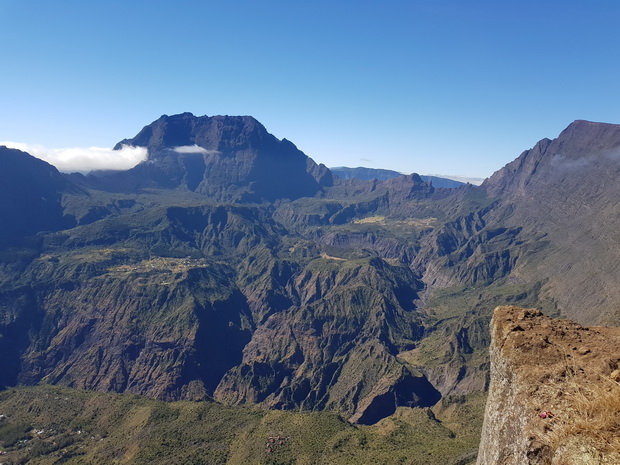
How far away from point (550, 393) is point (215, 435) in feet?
440

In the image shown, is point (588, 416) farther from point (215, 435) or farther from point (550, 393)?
point (215, 435)

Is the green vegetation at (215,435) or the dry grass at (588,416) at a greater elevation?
the dry grass at (588,416)

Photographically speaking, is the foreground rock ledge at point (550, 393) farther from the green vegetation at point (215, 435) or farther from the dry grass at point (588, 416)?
the green vegetation at point (215, 435)

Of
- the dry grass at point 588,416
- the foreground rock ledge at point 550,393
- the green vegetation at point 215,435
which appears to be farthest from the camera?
the green vegetation at point 215,435

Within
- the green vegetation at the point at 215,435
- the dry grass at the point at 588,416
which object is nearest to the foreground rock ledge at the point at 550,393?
the dry grass at the point at 588,416

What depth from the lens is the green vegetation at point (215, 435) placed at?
406ft

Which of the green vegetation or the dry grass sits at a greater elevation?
the dry grass

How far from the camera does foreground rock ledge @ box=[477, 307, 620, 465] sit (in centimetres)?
2756

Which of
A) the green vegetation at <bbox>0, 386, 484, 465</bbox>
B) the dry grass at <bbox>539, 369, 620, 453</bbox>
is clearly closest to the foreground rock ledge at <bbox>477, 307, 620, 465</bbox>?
the dry grass at <bbox>539, 369, 620, 453</bbox>

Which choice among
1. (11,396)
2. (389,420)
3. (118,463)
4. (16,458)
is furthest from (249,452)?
(11,396)

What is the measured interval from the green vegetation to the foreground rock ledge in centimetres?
7168

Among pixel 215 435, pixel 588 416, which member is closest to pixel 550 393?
pixel 588 416

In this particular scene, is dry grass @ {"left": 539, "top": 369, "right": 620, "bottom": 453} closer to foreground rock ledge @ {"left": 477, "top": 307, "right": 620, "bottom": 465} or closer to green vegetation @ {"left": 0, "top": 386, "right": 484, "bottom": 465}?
foreground rock ledge @ {"left": 477, "top": 307, "right": 620, "bottom": 465}

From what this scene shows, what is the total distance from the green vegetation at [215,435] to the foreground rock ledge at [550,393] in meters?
71.7
